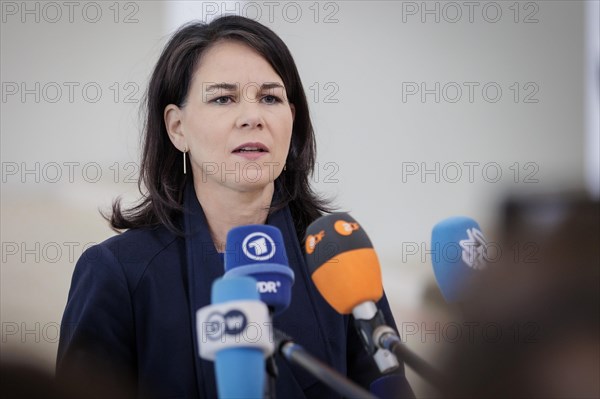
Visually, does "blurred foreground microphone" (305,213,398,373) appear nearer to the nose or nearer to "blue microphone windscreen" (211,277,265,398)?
"blue microphone windscreen" (211,277,265,398)

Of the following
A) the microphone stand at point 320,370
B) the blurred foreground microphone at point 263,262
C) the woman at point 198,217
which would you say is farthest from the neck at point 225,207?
the microphone stand at point 320,370

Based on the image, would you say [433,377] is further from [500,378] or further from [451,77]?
[451,77]

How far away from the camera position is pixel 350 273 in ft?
3.21

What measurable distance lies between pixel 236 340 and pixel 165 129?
0.93 metres

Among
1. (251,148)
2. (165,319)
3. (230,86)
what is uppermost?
(230,86)

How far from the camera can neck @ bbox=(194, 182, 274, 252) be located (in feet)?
5.04

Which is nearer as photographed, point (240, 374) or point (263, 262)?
point (240, 374)

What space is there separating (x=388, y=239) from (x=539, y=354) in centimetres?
168

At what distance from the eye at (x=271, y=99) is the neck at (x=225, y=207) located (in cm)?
16

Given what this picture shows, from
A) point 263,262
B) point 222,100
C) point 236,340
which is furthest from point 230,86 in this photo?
point 236,340

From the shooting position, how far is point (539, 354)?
0.52 meters

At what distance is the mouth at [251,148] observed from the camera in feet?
4.84

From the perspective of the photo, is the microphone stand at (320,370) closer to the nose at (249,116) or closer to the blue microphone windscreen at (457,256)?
the blue microphone windscreen at (457,256)

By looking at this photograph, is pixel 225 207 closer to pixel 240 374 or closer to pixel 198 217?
pixel 198 217
